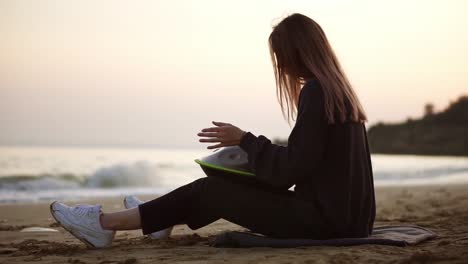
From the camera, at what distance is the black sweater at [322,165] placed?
3227mm

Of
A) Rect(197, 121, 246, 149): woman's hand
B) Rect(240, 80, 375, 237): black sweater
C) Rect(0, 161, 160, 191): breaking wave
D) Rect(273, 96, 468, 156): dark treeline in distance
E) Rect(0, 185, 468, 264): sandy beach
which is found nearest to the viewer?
Rect(0, 185, 468, 264): sandy beach

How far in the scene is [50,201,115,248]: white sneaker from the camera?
366cm

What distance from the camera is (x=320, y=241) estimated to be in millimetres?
3488

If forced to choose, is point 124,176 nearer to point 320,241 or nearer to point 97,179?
point 97,179

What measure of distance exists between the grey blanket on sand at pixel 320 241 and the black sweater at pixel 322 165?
0.07 m

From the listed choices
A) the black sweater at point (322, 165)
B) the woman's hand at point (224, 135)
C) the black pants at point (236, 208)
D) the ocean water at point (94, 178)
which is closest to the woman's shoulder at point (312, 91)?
the black sweater at point (322, 165)

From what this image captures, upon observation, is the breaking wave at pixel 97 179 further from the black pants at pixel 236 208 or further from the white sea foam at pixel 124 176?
the black pants at pixel 236 208

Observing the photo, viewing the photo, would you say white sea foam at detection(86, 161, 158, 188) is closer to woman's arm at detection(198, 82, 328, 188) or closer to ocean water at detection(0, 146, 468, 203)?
ocean water at detection(0, 146, 468, 203)

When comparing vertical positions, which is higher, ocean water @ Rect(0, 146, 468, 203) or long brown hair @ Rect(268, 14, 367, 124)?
long brown hair @ Rect(268, 14, 367, 124)

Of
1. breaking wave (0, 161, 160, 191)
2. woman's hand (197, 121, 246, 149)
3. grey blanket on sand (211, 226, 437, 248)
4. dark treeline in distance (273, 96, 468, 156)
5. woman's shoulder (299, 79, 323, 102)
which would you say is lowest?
grey blanket on sand (211, 226, 437, 248)

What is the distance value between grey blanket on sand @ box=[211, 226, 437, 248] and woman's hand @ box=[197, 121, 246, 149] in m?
0.60

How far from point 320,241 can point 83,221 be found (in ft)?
4.50

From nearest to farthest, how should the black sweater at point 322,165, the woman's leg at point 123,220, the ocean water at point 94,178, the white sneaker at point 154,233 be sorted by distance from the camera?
the black sweater at point 322,165 → the woman's leg at point 123,220 → the white sneaker at point 154,233 → the ocean water at point 94,178

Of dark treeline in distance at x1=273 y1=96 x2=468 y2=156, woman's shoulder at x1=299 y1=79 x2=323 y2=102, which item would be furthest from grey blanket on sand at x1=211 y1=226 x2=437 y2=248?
dark treeline in distance at x1=273 y1=96 x2=468 y2=156
